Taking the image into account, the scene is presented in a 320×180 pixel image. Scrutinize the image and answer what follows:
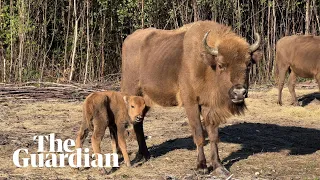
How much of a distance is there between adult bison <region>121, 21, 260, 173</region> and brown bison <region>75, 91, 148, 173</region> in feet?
2.22

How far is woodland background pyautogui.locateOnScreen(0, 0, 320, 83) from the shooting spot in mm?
20297

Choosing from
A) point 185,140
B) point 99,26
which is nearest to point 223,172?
point 185,140

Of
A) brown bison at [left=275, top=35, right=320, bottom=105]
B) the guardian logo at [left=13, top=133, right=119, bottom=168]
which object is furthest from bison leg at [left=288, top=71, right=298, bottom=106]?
the guardian logo at [left=13, top=133, right=119, bottom=168]

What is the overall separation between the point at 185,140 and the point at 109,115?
95.9 inches

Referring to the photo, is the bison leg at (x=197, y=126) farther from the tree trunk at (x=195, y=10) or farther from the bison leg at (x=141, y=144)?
the tree trunk at (x=195, y=10)

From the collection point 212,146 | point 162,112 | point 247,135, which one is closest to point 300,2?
point 162,112

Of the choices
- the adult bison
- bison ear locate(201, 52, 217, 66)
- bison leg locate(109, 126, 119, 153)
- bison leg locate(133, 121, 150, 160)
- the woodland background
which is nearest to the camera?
the adult bison

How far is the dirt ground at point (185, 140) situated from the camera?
8.62 meters

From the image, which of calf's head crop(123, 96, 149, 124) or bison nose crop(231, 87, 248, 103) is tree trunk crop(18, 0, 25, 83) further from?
bison nose crop(231, 87, 248, 103)

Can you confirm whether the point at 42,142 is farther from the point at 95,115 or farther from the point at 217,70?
the point at 217,70

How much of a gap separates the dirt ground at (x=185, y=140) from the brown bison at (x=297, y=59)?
727 mm

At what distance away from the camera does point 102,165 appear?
8469 millimetres

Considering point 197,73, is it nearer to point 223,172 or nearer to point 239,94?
point 239,94

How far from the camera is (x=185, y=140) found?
11047 millimetres
